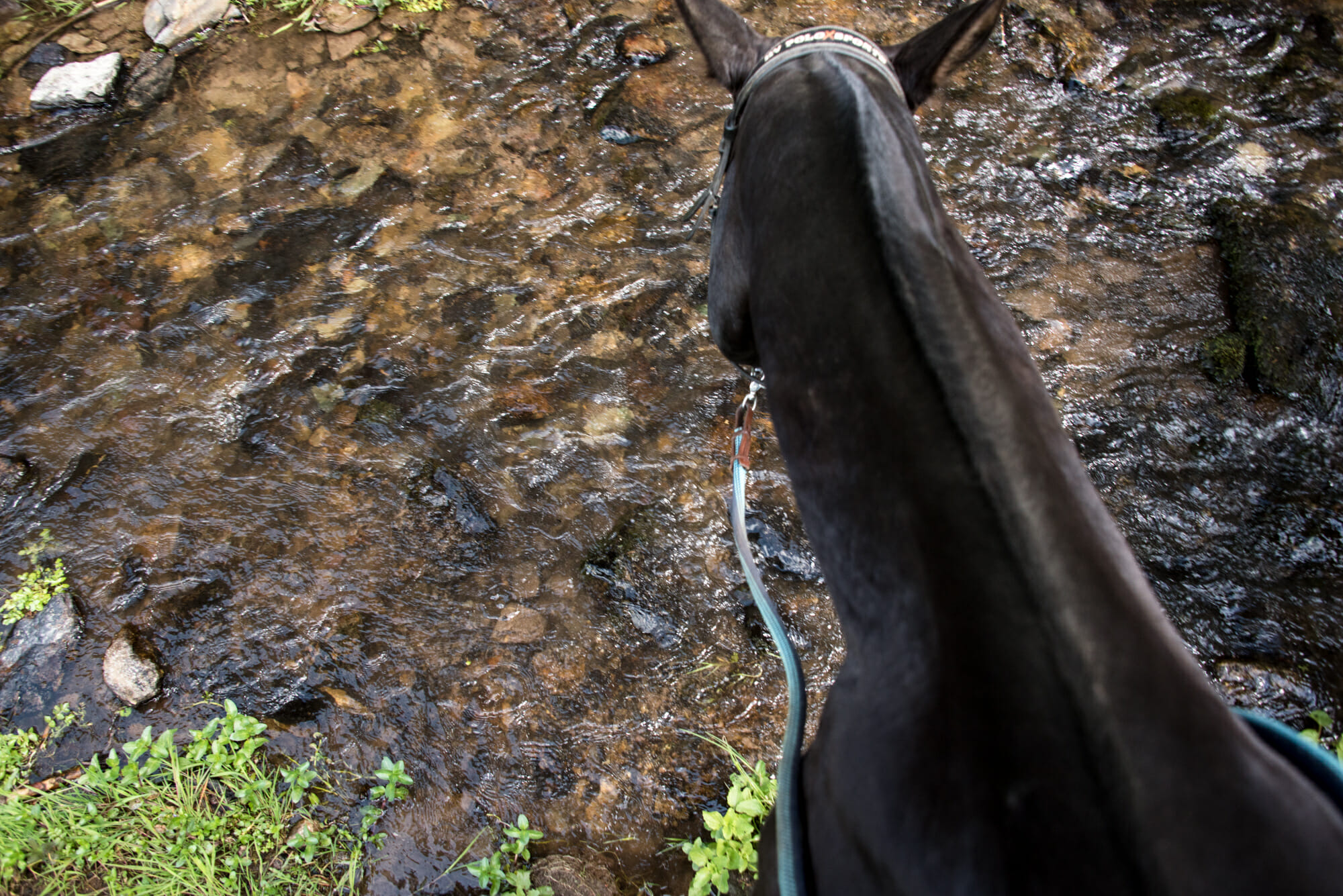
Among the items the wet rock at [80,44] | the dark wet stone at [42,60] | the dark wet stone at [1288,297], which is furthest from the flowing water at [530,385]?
the wet rock at [80,44]

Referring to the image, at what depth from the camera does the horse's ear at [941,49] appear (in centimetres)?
188

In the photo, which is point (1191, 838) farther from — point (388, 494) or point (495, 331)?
point (495, 331)

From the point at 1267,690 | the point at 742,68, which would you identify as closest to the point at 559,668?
the point at 742,68

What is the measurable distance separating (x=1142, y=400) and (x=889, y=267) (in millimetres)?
2464

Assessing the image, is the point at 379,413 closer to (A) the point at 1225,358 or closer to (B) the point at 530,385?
(B) the point at 530,385

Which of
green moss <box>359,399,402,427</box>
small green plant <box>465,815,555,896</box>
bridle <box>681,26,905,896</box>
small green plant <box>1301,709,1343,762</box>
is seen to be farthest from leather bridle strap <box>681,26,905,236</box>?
small green plant <box>1301,709,1343,762</box>

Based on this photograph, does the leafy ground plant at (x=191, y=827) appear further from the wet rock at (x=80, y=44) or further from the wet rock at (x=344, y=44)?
the wet rock at (x=80, y=44)

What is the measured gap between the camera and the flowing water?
255cm

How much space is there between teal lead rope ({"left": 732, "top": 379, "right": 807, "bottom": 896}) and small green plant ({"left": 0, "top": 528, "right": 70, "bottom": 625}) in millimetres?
2856

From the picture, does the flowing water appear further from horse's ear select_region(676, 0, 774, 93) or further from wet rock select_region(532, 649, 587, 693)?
horse's ear select_region(676, 0, 774, 93)

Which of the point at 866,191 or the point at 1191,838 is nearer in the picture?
the point at 1191,838

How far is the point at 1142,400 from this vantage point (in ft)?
10.1

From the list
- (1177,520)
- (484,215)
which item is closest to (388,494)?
(484,215)

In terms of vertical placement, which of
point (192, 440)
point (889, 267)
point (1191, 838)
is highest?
point (889, 267)
